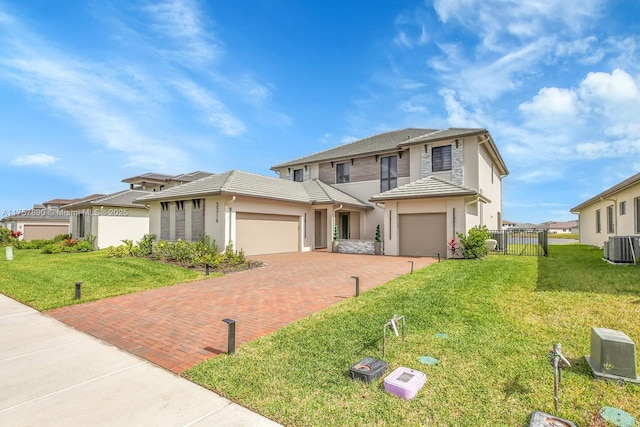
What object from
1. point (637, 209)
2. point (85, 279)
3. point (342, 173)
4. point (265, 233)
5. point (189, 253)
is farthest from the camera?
point (342, 173)

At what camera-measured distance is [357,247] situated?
715 inches

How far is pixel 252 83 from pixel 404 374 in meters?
14.4

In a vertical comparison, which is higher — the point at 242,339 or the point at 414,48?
the point at 414,48

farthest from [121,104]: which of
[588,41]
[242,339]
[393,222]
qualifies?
[588,41]

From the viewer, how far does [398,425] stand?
262 cm

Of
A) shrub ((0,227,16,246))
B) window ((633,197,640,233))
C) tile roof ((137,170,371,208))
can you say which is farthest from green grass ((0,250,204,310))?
shrub ((0,227,16,246))

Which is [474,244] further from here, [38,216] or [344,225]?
[38,216]

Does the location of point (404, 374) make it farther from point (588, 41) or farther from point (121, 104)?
point (121, 104)

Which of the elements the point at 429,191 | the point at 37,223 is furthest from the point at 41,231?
the point at 429,191

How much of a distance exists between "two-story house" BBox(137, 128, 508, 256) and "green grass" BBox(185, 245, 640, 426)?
8776 mm

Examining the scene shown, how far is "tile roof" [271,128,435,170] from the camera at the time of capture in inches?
859

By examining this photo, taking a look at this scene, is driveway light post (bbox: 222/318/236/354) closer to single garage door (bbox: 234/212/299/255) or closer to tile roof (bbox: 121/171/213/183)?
single garage door (bbox: 234/212/299/255)

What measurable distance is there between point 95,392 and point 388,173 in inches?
786

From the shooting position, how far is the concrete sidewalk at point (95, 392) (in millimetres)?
2797
